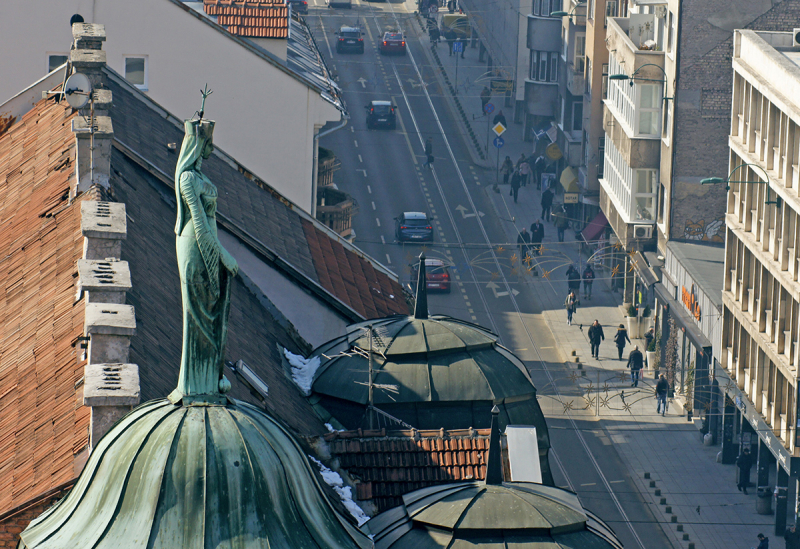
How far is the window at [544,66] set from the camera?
395 feet

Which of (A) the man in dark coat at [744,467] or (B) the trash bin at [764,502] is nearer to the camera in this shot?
(B) the trash bin at [764,502]

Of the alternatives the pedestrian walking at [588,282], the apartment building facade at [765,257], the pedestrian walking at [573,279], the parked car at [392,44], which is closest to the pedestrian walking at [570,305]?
the pedestrian walking at [573,279]

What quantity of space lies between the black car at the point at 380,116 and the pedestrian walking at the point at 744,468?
64.1 meters

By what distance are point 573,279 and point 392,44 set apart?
187 feet

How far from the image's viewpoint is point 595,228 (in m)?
98.9

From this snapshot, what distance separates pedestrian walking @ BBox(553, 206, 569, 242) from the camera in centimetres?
10150

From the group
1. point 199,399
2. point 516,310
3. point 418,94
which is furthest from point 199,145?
point 418,94

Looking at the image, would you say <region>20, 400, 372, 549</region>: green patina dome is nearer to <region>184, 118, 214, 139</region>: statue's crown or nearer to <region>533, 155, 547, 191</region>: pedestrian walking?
<region>184, 118, 214, 139</region>: statue's crown

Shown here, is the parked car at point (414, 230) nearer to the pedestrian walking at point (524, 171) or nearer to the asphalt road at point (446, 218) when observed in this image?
the asphalt road at point (446, 218)

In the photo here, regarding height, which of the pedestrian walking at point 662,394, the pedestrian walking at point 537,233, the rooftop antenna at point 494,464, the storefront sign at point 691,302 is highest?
the rooftop antenna at point 494,464

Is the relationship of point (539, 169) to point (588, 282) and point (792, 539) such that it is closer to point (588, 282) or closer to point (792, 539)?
point (588, 282)

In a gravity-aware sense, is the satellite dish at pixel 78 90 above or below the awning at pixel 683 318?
above

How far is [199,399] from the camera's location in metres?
15.6

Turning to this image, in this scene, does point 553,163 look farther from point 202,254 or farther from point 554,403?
point 202,254
